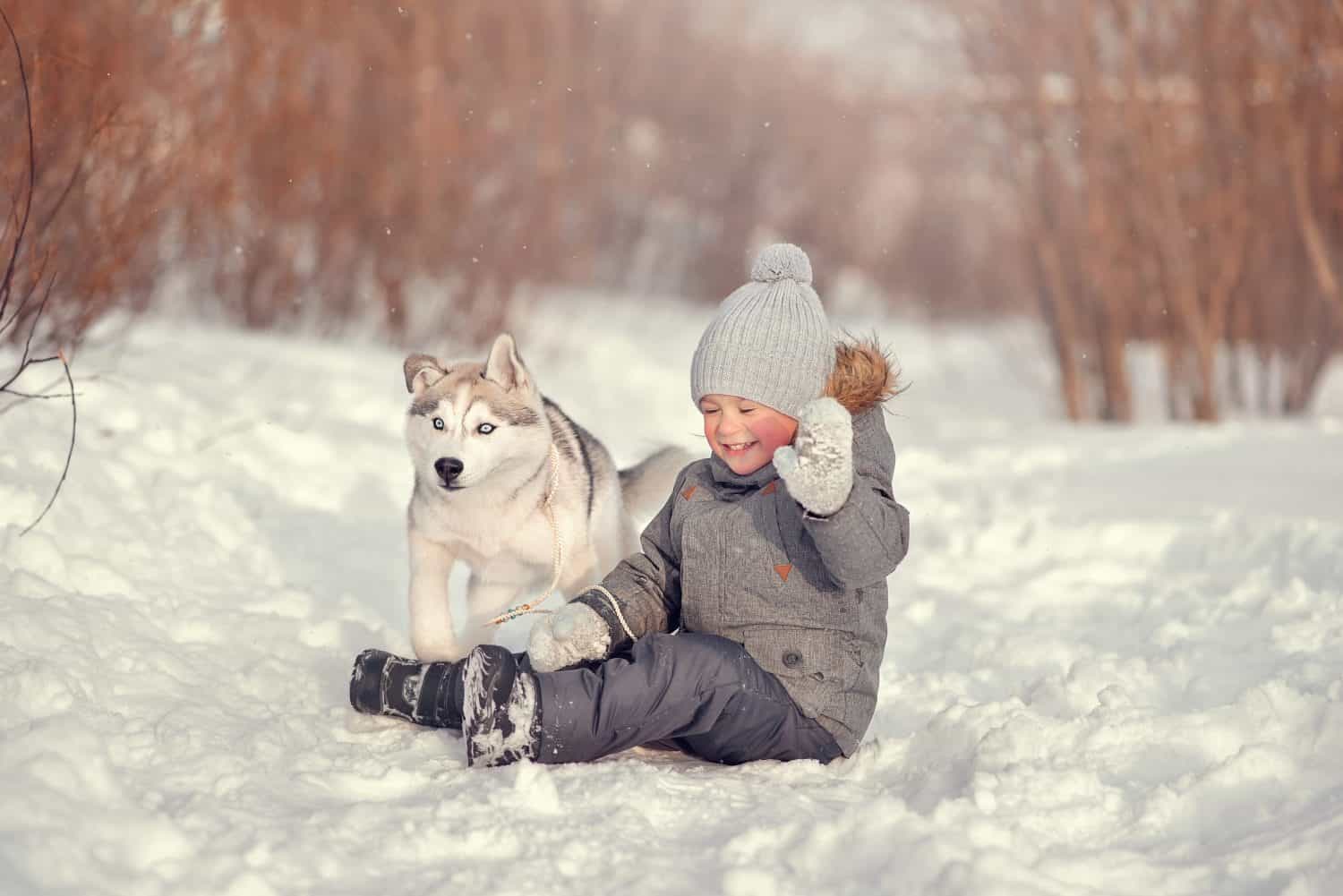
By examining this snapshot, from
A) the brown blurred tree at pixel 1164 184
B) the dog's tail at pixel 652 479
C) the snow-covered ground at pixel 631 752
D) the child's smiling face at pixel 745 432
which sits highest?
the brown blurred tree at pixel 1164 184

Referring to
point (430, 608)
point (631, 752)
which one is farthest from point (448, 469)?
point (631, 752)

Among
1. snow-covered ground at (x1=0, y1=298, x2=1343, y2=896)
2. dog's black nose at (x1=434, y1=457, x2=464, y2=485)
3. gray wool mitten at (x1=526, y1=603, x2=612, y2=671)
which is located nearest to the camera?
snow-covered ground at (x1=0, y1=298, x2=1343, y2=896)

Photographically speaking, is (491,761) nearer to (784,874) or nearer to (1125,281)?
(784,874)

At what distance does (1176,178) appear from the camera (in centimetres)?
881

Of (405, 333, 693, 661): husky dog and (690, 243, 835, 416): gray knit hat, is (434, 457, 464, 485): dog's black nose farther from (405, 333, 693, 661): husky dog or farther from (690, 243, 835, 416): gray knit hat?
(690, 243, 835, 416): gray knit hat

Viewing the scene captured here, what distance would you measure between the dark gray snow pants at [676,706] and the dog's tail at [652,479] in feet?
3.86

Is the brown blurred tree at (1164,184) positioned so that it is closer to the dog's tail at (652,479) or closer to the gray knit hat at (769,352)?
the dog's tail at (652,479)

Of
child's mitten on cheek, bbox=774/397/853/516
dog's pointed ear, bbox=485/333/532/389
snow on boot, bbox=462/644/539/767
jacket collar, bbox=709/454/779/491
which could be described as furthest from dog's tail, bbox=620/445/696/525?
child's mitten on cheek, bbox=774/397/853/516

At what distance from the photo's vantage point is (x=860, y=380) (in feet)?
9.46

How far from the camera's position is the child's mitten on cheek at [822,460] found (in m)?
2.47

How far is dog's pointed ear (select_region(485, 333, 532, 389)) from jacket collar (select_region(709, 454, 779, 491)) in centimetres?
65

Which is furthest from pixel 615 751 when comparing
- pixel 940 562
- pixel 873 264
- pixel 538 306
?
pixel 873 264

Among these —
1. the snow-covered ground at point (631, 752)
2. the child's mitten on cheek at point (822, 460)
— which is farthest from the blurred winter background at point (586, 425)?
the child's mitten on cheek at point (822, 460)

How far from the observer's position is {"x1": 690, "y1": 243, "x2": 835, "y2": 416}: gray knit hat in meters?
2.89
